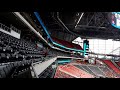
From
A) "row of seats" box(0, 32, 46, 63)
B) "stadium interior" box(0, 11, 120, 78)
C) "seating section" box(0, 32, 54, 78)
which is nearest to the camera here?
"seating section" box(0, 32, 54, 78)

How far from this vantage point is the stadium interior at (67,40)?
29.1 ft

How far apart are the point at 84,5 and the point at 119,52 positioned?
3992cm

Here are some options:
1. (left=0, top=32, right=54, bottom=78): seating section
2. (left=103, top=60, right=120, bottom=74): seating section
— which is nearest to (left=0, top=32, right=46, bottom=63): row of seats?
(left=0, top=32, right=54, bottom=78): seating section

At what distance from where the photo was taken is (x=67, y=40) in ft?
105

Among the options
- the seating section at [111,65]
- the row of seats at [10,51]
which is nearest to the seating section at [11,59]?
the row of seats at [10,51]

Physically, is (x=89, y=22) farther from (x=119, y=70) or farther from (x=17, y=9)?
(x=17, y=9)

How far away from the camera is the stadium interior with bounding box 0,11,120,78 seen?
8.87 m

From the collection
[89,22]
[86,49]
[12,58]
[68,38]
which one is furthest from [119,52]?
[12,58]

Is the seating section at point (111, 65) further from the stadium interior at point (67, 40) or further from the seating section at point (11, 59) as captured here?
the seating section at point (11, 59)

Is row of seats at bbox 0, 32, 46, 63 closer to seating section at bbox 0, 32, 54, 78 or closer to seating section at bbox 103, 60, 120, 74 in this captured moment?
seating section at bbox 0, 32, 54, 78

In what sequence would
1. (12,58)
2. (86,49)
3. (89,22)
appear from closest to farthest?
1. (12,58)
2. (89,22)
3. (86,49)

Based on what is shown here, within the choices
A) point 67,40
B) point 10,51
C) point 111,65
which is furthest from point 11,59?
point 67,40

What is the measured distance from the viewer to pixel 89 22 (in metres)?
23.4
